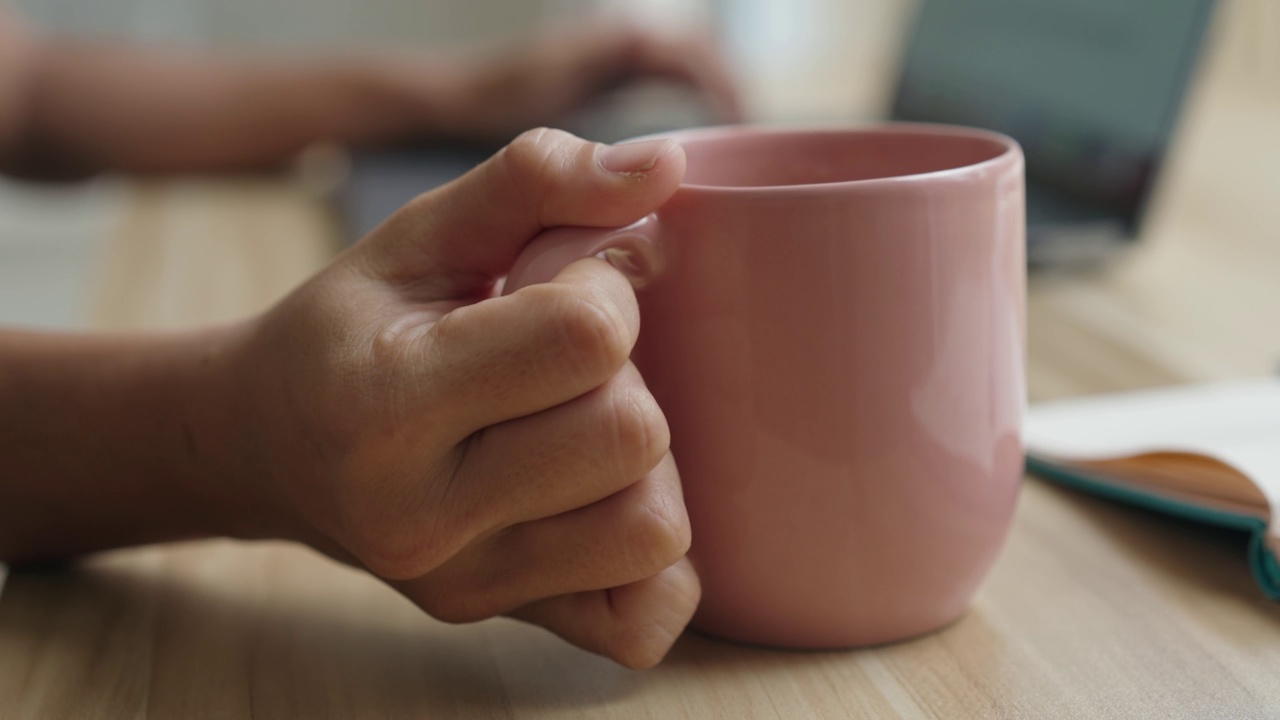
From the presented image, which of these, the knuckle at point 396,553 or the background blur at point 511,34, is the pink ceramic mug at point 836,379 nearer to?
the knuckle at point 396,553

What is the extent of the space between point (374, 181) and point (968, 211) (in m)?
0.69

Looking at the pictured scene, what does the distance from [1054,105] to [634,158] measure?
26.3 inches

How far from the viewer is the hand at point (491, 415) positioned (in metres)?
0.34

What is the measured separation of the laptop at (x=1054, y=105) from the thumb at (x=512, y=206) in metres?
0.42

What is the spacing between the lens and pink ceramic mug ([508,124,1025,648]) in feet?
1.16

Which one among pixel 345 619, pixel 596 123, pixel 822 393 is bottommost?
pixel 596 123

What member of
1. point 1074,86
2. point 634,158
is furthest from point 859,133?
point 1074,86

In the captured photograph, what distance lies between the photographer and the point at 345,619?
438 millimetres

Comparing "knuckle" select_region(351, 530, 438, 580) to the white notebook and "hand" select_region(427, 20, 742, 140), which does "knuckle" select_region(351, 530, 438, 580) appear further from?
"hand" select_region(427, 20, 742, 140)

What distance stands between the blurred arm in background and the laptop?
0.06m

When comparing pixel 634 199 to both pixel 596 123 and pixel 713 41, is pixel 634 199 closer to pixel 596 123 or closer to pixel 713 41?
pixel 596 123

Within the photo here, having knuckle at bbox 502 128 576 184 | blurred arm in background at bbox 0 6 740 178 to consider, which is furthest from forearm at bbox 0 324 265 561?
blurred arm in background at bbox 0 6 740 178

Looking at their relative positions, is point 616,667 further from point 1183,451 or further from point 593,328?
point 1183,451

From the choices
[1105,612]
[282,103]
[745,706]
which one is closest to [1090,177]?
[1105,612]
